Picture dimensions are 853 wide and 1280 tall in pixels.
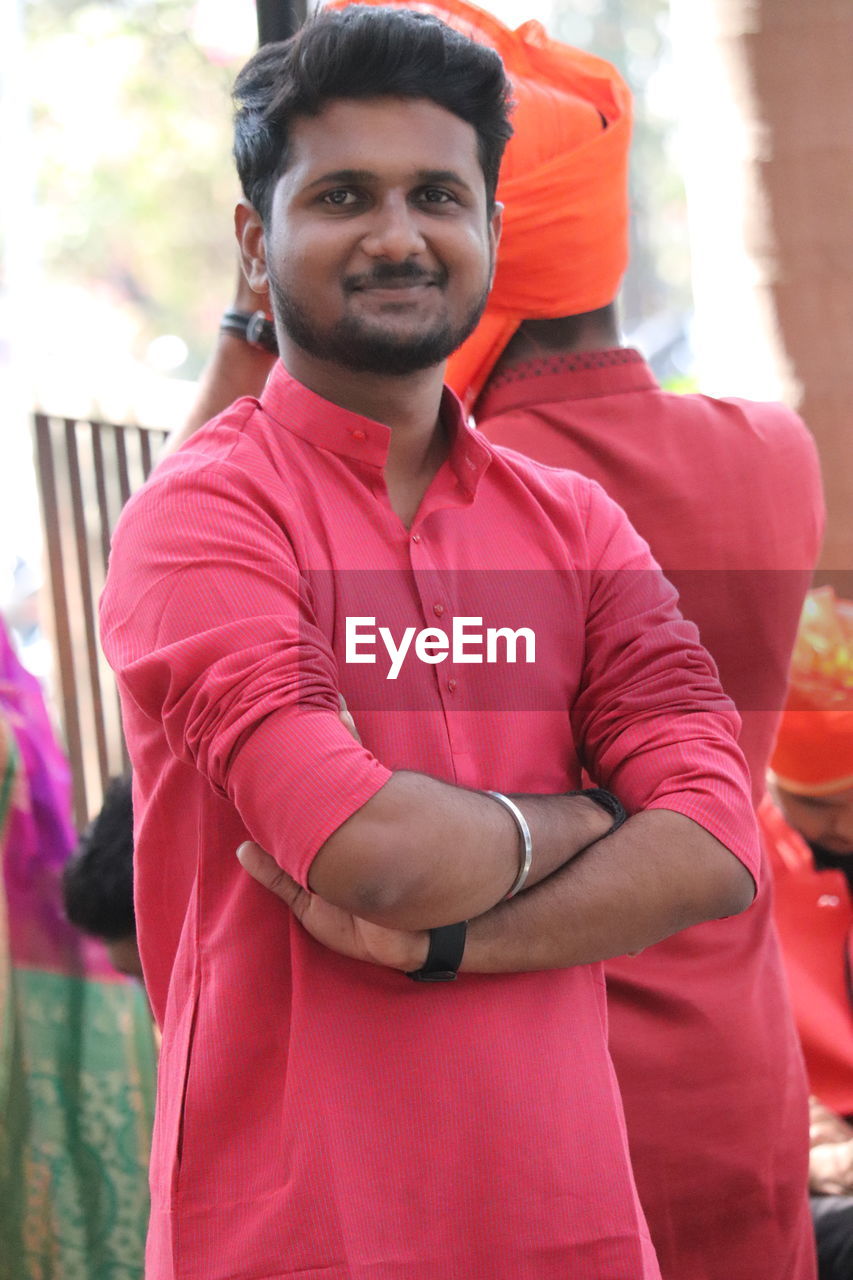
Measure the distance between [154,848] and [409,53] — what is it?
0.82 m

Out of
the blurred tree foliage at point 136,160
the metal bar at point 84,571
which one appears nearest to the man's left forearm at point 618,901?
the metal bar at point 84,571

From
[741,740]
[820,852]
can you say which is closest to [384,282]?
[741,740]

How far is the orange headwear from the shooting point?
8.59ft

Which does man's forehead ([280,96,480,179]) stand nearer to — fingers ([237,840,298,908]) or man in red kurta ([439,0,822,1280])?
man in red kurta ([439,0,822,1280])

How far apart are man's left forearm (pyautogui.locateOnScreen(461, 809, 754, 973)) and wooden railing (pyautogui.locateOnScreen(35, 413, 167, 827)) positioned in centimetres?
147

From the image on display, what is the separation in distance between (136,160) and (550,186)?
1901 cm

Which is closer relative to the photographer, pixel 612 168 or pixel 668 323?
pixel 612 168

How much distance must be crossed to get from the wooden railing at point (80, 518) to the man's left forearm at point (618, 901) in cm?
147

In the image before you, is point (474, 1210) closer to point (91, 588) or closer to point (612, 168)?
point (612, 168)

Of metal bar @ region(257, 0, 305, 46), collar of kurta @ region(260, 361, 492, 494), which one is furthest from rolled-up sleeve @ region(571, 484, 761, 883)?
metal bar @ region(257, 0, 305, 46)

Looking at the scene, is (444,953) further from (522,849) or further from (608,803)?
(608,803)

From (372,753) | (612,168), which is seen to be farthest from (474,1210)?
(612,168)

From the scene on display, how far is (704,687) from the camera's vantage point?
5.00 feet

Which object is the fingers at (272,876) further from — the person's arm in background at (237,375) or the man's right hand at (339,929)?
the person's arm in background at (237,375)
